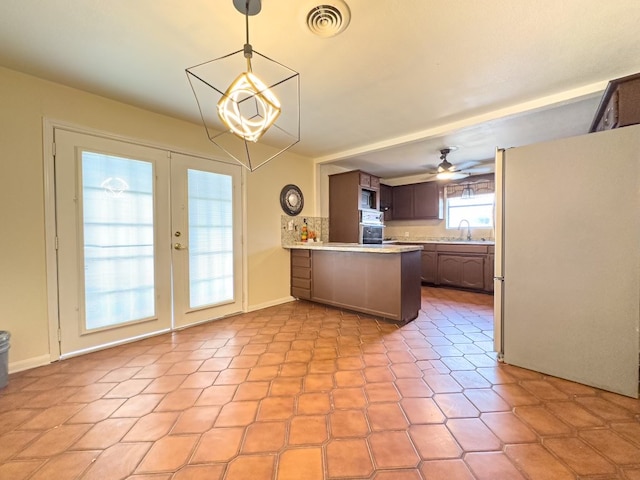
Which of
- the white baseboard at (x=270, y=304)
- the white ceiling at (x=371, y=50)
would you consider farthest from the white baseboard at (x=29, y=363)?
the white ceiling at (x=371, y=50)

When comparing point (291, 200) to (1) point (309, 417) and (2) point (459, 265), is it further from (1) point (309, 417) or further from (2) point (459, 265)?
(2) point (459, 265)

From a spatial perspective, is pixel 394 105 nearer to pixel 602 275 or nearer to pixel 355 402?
pixel 602 275

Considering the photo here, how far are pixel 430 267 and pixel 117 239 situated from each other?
4910mm

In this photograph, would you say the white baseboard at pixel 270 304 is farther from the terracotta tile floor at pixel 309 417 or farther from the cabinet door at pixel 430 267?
the cabinet door at pixel 430 267

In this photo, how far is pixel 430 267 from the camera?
511 cm

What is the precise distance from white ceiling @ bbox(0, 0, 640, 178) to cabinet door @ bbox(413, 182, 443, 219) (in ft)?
8.55

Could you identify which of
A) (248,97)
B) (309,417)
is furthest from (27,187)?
(309,417)

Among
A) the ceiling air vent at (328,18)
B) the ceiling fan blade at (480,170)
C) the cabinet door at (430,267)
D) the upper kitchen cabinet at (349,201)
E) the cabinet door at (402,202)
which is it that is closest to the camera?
the ceiling air vent at (328,18)

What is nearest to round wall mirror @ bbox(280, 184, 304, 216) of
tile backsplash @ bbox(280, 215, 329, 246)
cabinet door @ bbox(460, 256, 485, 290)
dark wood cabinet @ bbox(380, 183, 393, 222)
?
tile backsplash @ bbox(280, 215, 329, 246)

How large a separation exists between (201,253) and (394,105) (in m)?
2.70

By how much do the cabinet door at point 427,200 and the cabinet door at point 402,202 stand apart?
9 cm

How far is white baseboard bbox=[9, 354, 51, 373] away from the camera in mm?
2038

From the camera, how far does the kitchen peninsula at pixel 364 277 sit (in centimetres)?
300

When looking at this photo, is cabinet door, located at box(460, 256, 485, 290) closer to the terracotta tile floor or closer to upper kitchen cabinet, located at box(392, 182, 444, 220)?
upper kitchen cabinet, located at box(392, 182, 444, 220)
